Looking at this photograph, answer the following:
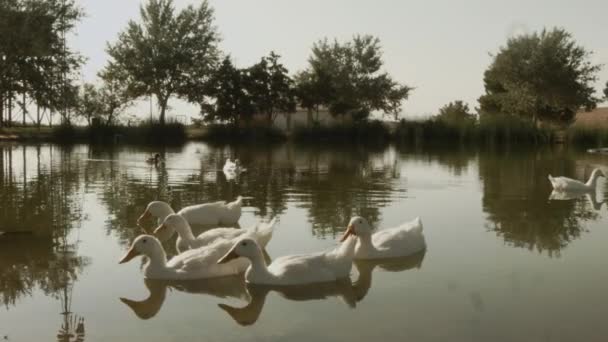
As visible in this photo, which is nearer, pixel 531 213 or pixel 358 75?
pixel 531 213

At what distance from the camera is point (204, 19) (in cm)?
6412

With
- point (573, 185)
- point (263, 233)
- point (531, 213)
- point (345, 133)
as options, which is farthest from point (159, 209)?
point (345, 133)

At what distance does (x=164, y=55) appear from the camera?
2395 inches

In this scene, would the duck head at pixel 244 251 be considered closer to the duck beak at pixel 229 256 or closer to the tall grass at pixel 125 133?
the duck beak at pixel 229 256

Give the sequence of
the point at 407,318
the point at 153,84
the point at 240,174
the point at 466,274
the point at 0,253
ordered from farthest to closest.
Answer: the point at 153,84 < the point at 240,174 < the point at 0,253 < the point at 466,274 < the point at 407,318

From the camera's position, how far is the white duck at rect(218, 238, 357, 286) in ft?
25.0

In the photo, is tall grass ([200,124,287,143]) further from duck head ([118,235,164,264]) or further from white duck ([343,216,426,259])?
duck head ([118,235,164,264])

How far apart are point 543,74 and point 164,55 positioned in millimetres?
32839

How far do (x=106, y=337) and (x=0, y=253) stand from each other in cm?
374

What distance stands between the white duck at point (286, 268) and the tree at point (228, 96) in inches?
1996

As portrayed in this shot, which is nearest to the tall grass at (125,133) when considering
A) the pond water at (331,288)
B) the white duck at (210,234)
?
the pond water at (331,288)

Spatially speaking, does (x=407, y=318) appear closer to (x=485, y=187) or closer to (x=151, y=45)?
(x=485, y=187)

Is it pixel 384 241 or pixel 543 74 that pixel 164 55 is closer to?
pixel 543 74

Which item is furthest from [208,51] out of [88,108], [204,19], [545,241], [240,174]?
[545,241]
